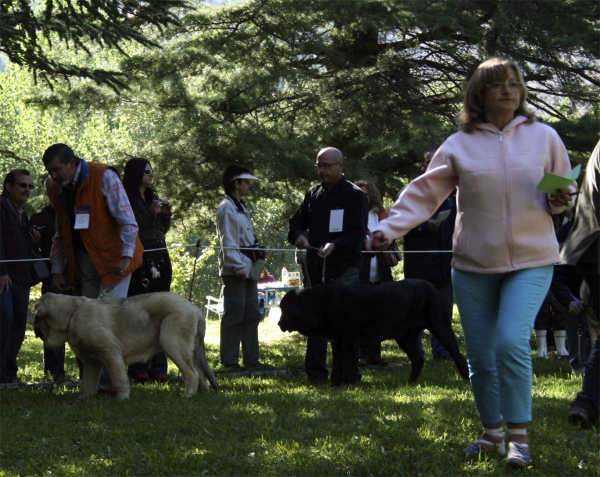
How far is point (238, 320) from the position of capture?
9.90m

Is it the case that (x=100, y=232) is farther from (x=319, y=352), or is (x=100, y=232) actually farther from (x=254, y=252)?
(x=254, y=252)

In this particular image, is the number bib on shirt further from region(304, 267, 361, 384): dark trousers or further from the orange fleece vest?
the orange fleece vest

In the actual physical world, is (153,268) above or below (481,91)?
below

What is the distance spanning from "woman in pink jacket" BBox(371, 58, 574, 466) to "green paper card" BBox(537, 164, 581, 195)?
7cm

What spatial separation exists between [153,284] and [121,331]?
1429 mm

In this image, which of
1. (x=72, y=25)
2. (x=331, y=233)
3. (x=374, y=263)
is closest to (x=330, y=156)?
(x=331, y=233)

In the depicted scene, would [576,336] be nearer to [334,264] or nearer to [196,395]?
[334,264]

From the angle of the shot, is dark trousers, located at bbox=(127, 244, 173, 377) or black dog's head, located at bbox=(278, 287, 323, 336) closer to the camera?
black dog's head, located at bbox=(278, 287, 323, 336)

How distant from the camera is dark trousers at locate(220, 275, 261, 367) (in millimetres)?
9914

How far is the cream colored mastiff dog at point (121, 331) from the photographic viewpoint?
7.30 m

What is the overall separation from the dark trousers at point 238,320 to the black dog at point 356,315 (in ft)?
6.41

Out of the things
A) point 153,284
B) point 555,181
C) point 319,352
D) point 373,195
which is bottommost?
point 319,352

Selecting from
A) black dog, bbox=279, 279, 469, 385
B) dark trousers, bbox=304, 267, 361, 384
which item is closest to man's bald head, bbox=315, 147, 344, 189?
dark trousers, bbox=304, 267, 361, 384

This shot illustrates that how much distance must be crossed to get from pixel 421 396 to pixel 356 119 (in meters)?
7.24
